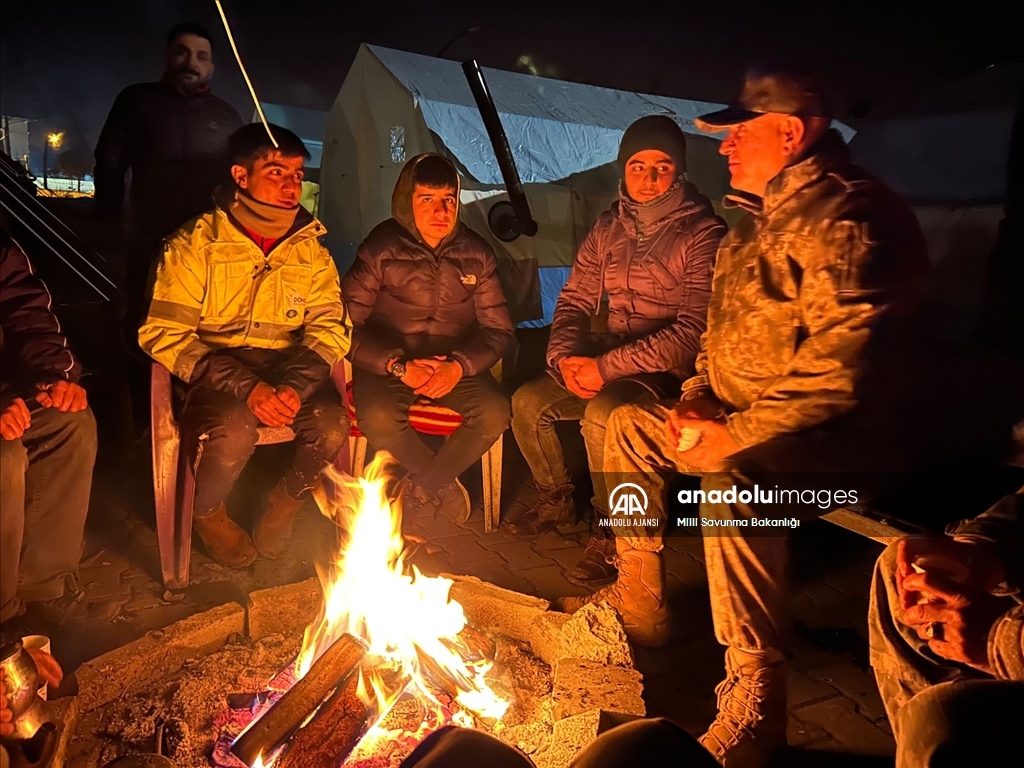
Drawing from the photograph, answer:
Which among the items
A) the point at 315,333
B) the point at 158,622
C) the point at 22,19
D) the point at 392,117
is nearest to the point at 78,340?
the point at 315,333

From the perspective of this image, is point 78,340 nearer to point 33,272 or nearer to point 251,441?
point 251,441

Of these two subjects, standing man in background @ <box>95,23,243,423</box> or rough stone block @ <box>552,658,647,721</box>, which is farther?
standing man in background @ <box>95,23,243,423</box>

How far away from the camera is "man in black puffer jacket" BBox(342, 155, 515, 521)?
3.33 m

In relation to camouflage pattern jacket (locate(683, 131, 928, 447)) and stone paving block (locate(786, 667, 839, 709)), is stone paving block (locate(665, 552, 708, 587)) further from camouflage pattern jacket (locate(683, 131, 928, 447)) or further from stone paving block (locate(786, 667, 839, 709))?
camouflage pattern jacket (locate(683, 131, 928, 447))

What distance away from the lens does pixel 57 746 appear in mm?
1814

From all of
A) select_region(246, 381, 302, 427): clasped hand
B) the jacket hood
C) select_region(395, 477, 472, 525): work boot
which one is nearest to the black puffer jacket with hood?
the jacket hood

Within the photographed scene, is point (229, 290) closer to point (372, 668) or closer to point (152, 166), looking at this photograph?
point (152, 166)

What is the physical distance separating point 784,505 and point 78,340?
350cm

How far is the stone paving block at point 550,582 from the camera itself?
3.05 metres

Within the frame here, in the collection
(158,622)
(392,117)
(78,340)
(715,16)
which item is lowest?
(158,622)

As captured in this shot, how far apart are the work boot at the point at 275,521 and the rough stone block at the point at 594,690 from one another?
1494mm

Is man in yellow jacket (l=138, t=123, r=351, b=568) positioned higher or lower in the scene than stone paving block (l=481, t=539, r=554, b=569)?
higher

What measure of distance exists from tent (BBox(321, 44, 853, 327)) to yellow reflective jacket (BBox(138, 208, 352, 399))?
3.60 m

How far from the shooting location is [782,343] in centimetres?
217
